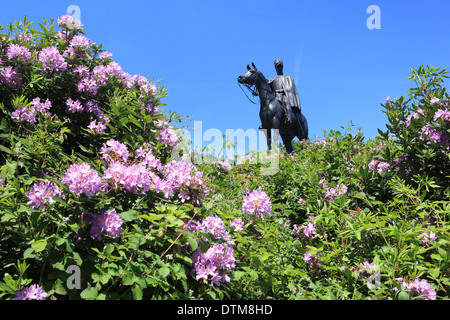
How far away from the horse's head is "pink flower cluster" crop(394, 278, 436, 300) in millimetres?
11474

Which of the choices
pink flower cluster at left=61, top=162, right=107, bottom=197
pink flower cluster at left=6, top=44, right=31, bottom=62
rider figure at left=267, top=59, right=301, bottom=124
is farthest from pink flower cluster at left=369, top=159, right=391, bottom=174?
rider figure at left=267, top=59, right=301, bottom=124

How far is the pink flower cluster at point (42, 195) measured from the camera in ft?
5.76

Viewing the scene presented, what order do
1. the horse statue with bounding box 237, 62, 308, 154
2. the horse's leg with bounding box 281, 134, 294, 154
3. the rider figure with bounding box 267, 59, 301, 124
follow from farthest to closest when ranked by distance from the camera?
the horse's leg with bounding box 281, 134, 294, 154 < the rider figure with bounding box 267, 59, 301, 124 < the horse statue with bounding box 237, 62, 308, 154

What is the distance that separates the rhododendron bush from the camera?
5.79ft

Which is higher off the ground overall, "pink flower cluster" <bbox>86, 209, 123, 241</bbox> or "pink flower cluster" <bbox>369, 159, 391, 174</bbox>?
"pink flower cluster" <bbox>369, 159, 391, 174</bbox>

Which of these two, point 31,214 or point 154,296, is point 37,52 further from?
point 154,296

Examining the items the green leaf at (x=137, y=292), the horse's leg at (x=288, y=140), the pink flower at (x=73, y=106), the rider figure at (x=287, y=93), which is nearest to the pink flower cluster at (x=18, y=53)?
the pink flower at (x=73, y=106)

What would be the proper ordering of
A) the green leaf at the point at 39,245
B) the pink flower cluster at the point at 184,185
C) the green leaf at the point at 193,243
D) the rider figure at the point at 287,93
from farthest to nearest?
the rider figure at the point at 287,93
the pink flower cluster at the point at 184,185
the green leaf at the point at 193,243
the green leaf at the point at 39,245

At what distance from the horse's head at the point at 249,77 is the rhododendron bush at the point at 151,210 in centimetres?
959

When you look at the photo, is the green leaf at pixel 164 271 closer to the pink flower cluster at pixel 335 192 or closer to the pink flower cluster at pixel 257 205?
the pink flower cluster at pixel 257 205

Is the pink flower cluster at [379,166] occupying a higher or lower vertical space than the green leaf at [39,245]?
higher

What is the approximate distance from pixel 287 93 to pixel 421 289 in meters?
12.4

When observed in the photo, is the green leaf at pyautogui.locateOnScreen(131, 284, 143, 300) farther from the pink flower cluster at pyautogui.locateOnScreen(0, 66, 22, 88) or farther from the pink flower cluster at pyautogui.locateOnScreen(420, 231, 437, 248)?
the pink flower cluster at pyautogui.locateOnScreen(0, 66, 22, 88)
